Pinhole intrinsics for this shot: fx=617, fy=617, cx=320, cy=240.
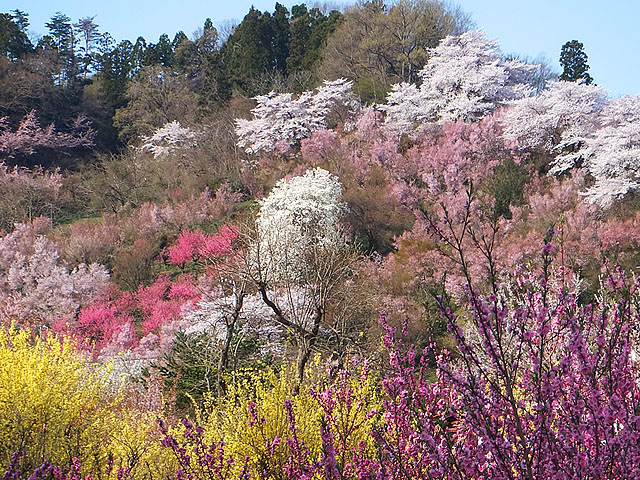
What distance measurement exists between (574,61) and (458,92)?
9.57m

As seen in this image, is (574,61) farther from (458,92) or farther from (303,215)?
(303,215)

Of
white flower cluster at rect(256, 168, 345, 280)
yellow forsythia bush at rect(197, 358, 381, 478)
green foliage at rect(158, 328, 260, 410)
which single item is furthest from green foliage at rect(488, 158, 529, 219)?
yellow forsythia bush at rect(197, 358, 381, 478)

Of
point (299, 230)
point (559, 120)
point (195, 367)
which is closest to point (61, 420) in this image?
point (195, 367)

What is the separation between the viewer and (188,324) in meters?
13.6

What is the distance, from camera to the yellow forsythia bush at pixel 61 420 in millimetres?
6082

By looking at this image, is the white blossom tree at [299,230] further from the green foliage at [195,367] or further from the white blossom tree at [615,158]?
the white blossom tree at [615,158]

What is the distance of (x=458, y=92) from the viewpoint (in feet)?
77.5

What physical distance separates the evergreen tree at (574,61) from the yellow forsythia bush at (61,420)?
28168mm

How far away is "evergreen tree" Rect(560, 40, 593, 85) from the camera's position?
29312 mm

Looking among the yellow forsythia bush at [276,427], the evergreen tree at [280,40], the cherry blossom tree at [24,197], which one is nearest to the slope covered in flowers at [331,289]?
the yellow forsythia bush at [276,427]

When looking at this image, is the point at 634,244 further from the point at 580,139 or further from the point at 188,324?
the point at 188,324

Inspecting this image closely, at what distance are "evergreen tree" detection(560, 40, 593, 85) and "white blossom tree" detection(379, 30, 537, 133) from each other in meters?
5.78

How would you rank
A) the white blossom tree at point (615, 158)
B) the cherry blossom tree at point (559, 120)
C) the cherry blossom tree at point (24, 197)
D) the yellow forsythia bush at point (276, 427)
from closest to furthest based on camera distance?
the yellow forsythia bush at point (276, 427) < the white blossom tree at point (615, 158) < the cherry blossom tree at point (559, 120) < the cherry blossom tree at point (24, 197)

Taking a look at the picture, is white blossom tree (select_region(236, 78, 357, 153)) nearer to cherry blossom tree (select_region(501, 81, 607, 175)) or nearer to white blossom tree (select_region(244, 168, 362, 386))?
white blossom tree (select_region(244, 168, 362, 386))
